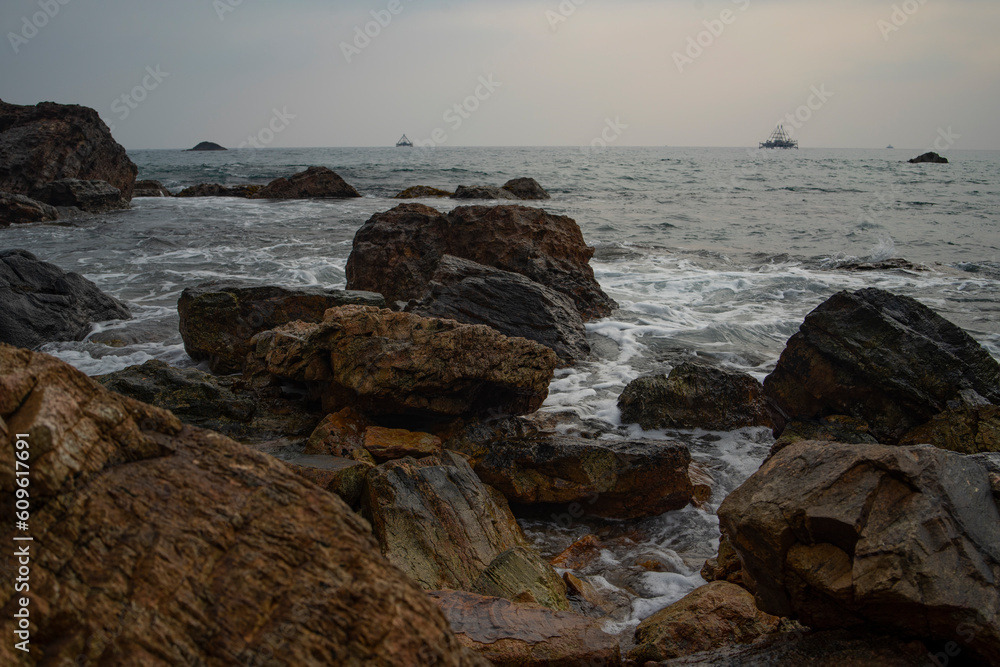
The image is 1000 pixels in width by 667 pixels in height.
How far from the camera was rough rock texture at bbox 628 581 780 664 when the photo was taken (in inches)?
119

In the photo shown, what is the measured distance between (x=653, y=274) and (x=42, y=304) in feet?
36.2

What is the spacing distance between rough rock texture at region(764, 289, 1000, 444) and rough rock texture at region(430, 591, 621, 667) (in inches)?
151

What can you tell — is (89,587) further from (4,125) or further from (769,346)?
(4,125)

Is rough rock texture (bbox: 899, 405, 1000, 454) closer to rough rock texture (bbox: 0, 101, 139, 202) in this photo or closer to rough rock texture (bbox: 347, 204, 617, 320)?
rough rock texture (bbox: 347, 204, 617, 320)

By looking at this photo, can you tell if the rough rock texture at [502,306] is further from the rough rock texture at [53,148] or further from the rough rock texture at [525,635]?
the rough rock texture at [53,148]

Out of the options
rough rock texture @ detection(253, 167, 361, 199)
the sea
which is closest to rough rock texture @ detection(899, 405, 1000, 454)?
the sea

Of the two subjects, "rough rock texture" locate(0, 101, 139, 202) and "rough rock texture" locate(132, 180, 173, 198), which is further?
"rough rock texture" locate(132, 180, 173, 198)

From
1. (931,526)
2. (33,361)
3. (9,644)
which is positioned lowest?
(931,526)

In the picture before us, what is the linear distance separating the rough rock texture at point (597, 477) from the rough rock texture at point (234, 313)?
323 centimetres

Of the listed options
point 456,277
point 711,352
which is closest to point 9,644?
point 456,277

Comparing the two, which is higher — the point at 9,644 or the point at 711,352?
the point at 9,644

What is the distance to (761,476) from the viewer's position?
9.48 ft

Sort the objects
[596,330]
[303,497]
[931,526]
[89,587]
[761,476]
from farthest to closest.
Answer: [596,330] < [761,476] < [931,526] < [303,497] < [89,587]

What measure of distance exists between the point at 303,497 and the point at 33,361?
2.77ft
